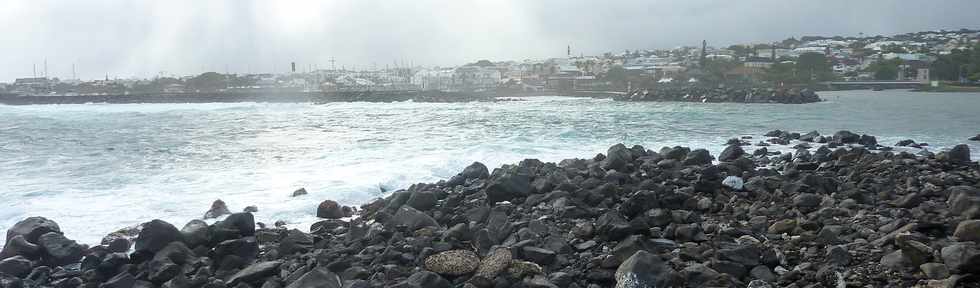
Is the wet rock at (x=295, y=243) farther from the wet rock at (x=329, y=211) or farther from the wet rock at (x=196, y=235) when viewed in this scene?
the wet rock at (x=329, y=211)

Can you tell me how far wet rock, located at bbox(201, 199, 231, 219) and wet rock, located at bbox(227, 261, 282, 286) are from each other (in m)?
2.68

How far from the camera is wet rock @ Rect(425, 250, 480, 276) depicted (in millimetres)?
4285

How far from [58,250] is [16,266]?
369 millimetres

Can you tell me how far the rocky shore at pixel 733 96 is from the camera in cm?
3525

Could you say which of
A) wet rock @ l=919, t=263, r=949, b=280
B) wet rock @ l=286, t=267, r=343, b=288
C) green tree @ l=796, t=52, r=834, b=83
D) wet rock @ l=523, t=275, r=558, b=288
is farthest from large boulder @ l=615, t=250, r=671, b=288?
green tree @ l=796, t=52, r=834, b=83

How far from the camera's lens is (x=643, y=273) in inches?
150

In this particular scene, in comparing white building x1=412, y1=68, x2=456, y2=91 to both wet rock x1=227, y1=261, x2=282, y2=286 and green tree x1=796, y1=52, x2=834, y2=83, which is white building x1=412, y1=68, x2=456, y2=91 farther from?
wet rock x1=227, y1=261, x2=282, y2=286

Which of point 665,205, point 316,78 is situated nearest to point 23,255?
point 665,205

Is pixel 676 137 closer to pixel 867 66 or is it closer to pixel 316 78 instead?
pixel 867 66

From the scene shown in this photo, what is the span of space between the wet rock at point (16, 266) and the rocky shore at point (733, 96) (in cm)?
3523

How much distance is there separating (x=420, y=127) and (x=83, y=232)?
14.3m

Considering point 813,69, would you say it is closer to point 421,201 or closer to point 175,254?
point 421,201

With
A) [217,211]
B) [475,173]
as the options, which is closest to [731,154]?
[475,173]

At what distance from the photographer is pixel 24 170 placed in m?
11.3
